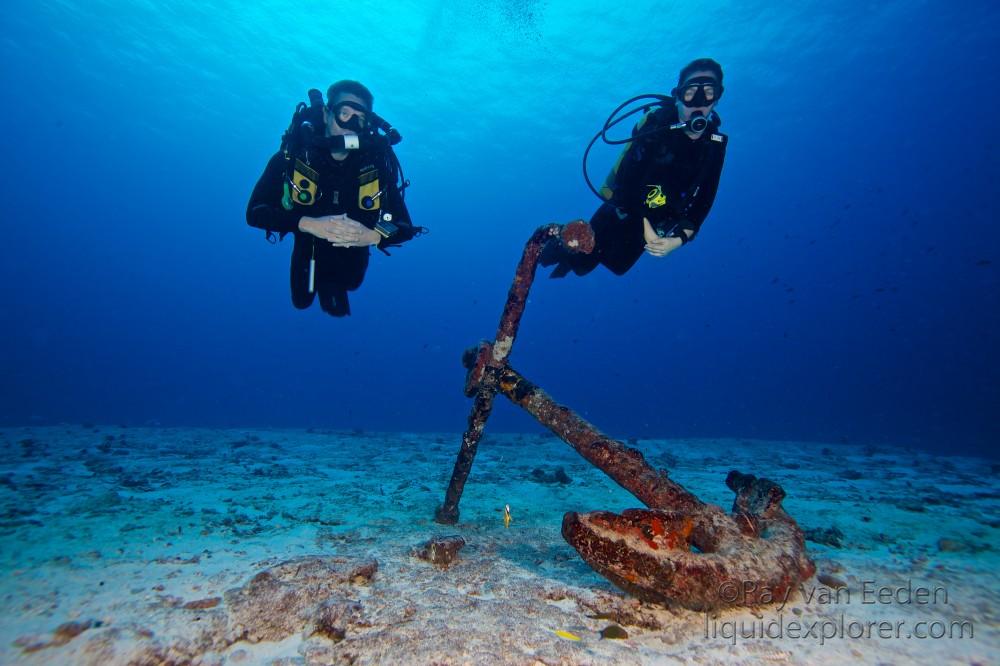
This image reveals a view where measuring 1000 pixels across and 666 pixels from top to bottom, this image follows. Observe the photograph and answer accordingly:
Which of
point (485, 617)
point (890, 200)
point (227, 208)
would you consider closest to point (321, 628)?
point (485, 617)

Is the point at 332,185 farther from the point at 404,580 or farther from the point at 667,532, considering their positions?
the point at 667,532

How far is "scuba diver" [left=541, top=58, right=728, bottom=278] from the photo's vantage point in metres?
5.17

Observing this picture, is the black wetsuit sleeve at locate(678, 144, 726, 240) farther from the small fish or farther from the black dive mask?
the small fish

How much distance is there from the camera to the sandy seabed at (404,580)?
2025mm

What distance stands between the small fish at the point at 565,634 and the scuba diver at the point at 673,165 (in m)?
3.85

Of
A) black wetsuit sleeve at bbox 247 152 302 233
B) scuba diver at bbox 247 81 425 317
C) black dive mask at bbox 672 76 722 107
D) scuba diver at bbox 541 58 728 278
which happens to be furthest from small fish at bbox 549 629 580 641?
black dive mask at bbox 672 76 722 107

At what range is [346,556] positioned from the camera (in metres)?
3.12

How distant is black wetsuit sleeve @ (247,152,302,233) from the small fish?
485 centimetres

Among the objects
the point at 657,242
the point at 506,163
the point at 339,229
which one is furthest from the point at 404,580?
the point at 506,163

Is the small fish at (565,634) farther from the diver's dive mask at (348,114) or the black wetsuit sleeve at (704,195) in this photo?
the diver's dive mask at (348,114)

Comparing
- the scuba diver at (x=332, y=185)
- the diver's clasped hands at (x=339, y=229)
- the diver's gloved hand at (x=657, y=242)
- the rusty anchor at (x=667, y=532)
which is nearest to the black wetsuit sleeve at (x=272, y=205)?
the scuba diver at (x=332, y=185)

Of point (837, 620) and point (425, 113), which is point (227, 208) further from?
point (837, 620)

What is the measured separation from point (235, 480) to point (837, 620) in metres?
6.57

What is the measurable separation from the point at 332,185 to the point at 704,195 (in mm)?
4801
